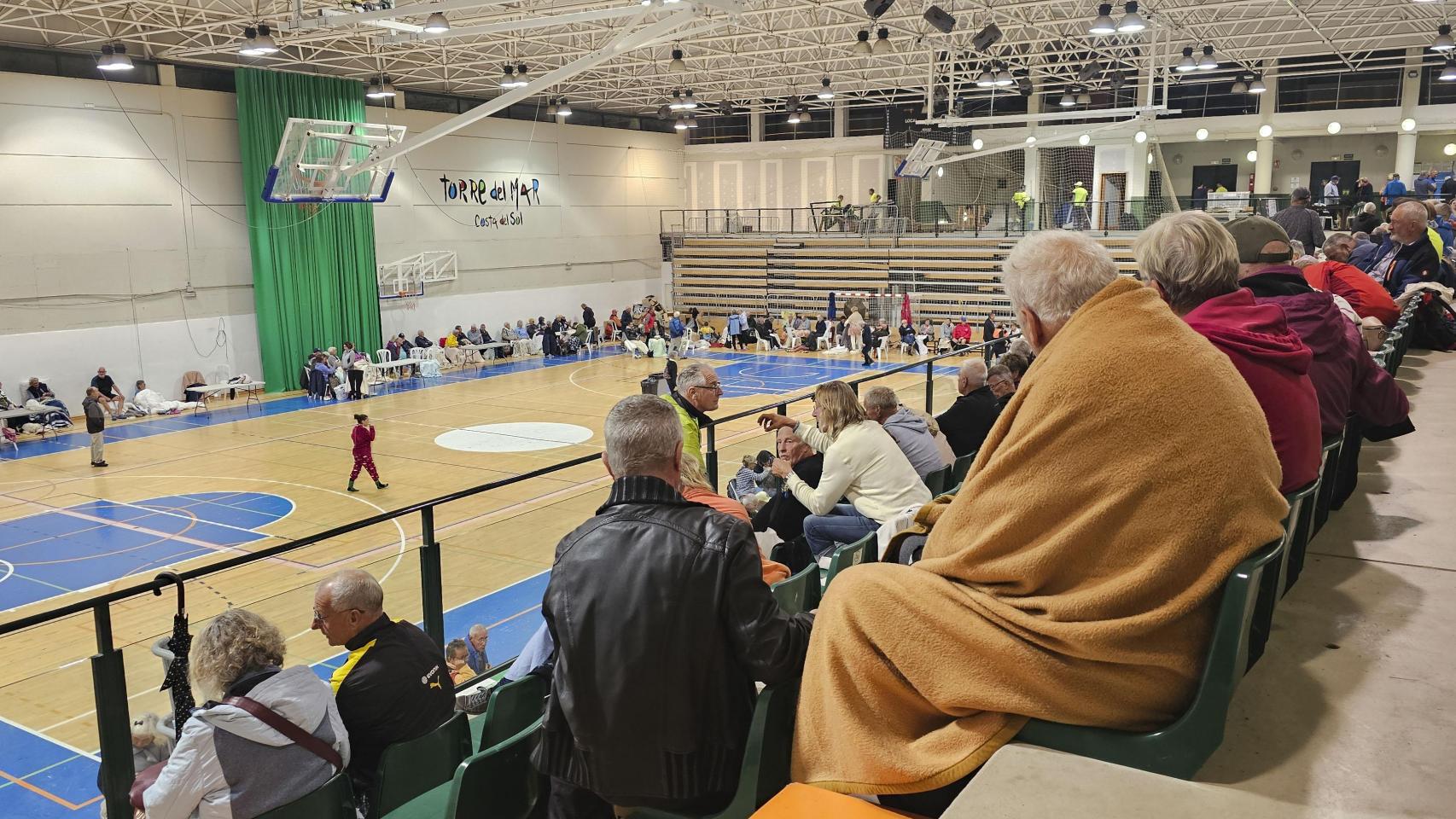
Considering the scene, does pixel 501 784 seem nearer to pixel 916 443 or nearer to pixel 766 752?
pixel 766 752

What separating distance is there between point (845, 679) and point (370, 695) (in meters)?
1.83

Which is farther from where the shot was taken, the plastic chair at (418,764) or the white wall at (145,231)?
the white wall at (145,231)

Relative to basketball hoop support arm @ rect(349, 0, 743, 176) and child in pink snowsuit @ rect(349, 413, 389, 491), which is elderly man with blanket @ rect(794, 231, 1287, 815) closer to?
basketball hoop support arm @ rect(349, 0, 743, 176)

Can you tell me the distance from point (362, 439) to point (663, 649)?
1222 cm

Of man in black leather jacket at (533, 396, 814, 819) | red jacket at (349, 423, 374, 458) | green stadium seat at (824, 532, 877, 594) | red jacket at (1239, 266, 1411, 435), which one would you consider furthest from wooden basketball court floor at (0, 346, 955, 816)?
red jacket at (1239, 266, 1411, 435)

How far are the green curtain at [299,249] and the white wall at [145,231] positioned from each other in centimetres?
45

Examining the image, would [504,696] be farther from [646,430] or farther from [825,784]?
[825,784]

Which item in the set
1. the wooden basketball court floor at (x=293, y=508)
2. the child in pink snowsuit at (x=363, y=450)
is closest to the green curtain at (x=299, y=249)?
the wooden basketball court floor at (x=293, y=508)

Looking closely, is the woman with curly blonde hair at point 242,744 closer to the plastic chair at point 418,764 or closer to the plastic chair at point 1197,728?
the plastic chair at point 418,764

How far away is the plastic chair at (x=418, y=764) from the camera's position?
9.51 feet

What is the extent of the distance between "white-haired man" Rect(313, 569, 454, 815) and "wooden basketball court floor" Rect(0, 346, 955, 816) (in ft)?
1.88

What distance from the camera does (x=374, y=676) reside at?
308cm

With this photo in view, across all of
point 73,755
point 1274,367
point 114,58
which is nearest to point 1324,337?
point 1274,367

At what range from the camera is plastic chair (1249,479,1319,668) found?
1.97m
